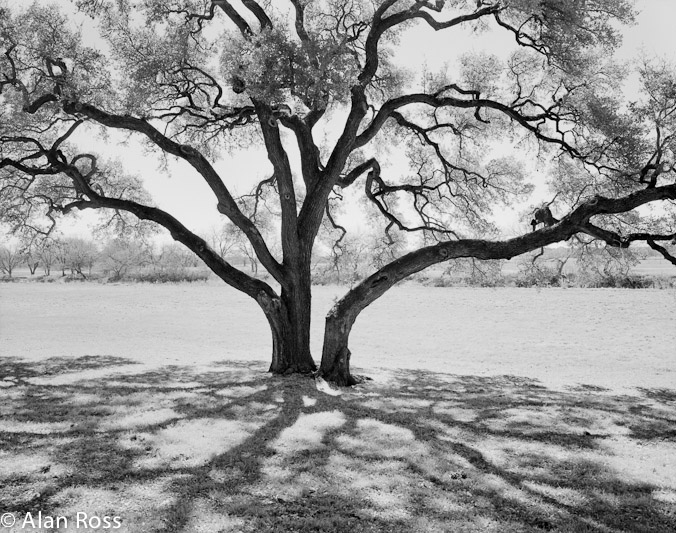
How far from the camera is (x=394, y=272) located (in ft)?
30.3

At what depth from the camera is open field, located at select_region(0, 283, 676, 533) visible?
371cm

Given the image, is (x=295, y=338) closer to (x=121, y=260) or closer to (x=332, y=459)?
(x=332, y=459)

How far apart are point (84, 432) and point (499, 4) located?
9137 millimetres

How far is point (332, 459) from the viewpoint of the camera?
4871 mm

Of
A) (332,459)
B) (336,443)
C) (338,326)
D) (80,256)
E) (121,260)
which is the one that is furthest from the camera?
(80,256)
